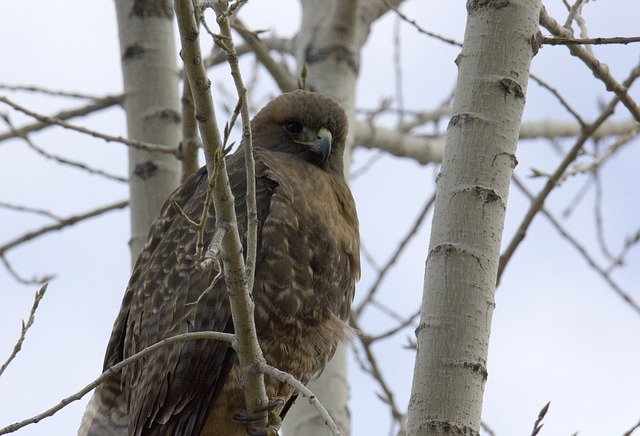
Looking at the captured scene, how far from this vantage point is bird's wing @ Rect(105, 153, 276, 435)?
378cm

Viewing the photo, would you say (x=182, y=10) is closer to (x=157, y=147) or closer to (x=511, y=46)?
(x=511, y=46)

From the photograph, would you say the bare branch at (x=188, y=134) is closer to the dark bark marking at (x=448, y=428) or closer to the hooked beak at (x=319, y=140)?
the hooked beak at (x=319, y=140)

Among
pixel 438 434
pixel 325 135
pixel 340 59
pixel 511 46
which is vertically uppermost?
pixel 340 59

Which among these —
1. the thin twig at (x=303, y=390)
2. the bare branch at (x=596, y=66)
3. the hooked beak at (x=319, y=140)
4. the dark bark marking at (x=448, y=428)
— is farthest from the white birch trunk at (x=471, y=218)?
the hooked beak at (x=319, y=140)

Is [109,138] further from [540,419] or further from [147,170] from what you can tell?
[540,419]

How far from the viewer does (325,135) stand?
4.70 metres

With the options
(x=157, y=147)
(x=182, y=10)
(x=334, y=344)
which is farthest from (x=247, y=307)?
(x=157, y=147)

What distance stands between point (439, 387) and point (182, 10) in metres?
1.24

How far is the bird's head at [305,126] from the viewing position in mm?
4746

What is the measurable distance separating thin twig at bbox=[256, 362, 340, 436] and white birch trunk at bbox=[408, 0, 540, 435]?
1.31 feet

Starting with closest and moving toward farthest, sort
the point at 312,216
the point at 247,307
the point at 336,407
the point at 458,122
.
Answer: the point at 247,307 < the point at 458,122 < the point at 312,216 < the point at 336,407

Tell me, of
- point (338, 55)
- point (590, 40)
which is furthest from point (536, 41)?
point (338, 55)

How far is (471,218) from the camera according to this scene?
299 centimetres

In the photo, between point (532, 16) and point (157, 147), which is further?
point (157, 147)
